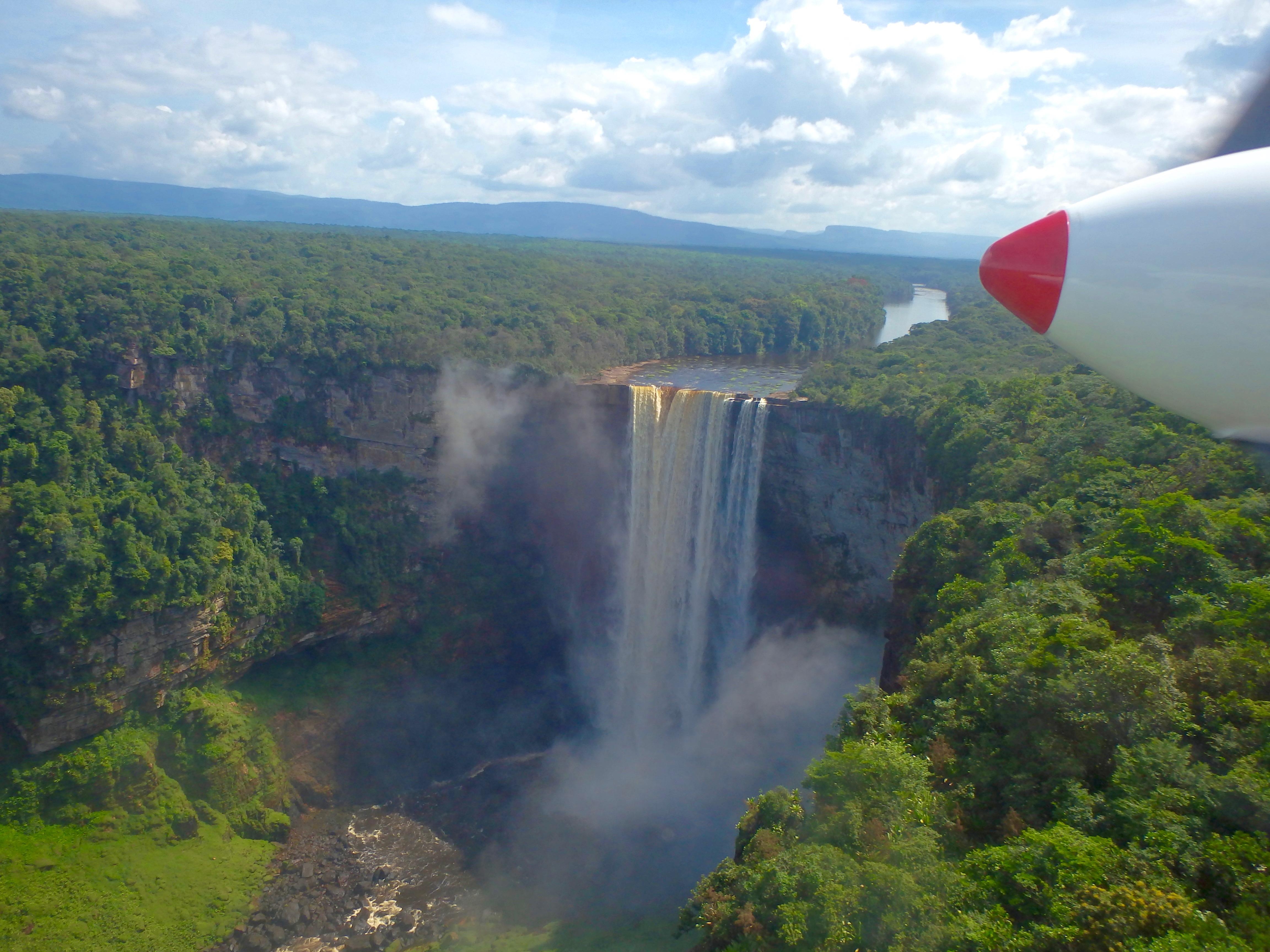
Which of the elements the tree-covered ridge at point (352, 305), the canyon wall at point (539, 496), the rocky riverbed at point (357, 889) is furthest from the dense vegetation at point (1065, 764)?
the tree-covered ridge at point (352, 305)

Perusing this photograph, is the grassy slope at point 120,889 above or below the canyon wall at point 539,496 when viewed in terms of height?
below

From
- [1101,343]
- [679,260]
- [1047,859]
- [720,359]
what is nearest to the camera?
[1101,343]

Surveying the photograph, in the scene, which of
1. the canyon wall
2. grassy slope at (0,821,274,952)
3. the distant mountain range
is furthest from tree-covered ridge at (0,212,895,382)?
the distant mountain range

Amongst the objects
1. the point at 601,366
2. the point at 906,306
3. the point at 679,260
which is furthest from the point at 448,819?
the point at 679,260

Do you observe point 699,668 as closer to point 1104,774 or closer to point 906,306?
point 1104,774

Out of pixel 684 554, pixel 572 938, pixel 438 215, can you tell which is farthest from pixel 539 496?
pixel 438 215

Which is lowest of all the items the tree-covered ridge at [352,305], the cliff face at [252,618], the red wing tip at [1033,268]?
the cliff face at [252,618]

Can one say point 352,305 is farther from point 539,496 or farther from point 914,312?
point 914,312

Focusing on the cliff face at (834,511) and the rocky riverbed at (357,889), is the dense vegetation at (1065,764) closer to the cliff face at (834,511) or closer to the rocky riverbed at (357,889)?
the cliff face at (834,511)
